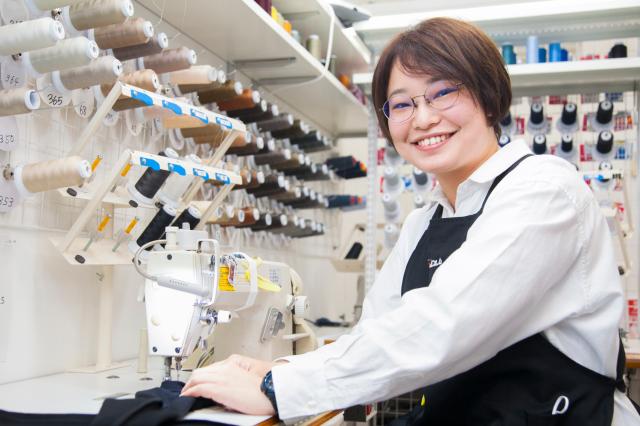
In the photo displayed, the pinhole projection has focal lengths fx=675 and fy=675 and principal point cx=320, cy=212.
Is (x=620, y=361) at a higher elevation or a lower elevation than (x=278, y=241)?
lower

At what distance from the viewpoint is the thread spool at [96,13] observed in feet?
5.18

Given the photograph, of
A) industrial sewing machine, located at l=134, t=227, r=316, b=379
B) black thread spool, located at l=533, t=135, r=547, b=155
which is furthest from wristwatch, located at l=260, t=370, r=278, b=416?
black thread spool, located at l=533, t=135, r=547, b=155

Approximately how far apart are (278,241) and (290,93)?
2.41 feet

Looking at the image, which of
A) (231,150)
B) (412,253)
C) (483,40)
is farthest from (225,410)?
(231,150)

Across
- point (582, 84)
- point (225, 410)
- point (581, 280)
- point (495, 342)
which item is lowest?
point (225, 410)

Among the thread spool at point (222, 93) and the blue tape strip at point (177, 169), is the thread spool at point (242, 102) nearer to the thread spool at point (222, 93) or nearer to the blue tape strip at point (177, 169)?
the thread spool at point (222, 93)

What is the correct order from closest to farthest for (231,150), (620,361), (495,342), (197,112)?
(495,342)
(620,361)
(197,112)
(231,150)

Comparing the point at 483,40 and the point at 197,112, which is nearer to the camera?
the point at 483,40

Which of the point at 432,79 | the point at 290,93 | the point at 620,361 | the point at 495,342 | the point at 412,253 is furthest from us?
the point at 290,93

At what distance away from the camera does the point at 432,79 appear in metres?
1.39

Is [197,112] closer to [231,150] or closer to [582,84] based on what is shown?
[231,150]

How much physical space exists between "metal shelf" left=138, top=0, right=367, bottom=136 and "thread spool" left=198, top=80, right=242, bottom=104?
221 millimetres

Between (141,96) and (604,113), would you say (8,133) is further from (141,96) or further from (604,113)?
(604,113)

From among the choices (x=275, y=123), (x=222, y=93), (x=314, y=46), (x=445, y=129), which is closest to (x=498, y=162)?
(x=445, y=129)
